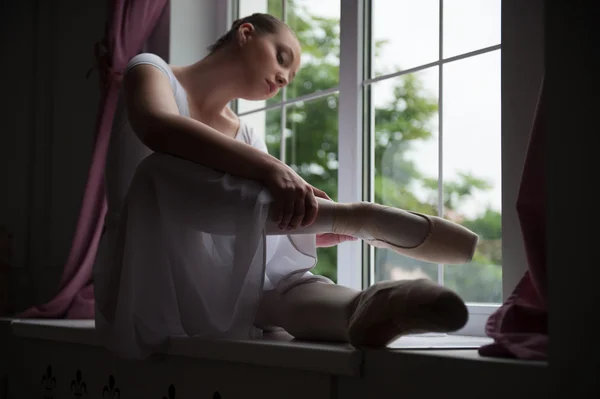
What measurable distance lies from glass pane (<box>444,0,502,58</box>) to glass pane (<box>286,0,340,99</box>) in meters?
0.70

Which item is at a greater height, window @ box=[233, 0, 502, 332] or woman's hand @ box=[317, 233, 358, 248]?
window @ box=[233, 0, 502, 332]

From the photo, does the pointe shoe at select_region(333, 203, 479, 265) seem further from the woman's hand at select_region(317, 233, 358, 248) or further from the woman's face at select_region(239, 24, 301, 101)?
the woman's face at select_region(239, 24, 301, 101)

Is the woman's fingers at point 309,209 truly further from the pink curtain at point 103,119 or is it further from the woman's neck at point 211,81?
the pink curtain at point 103,119

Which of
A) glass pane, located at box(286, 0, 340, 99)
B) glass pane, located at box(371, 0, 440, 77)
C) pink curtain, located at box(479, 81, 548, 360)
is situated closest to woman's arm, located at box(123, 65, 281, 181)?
pink curtain, located at box(479, 81, 548, 360)

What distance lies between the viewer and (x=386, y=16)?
2107 mm

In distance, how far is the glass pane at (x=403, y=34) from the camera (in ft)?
6.40

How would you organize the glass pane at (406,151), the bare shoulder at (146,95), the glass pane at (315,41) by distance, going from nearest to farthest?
the bare shoulder at (146,95) < the glass pane at (406,151) < the glass pane at (315,41)

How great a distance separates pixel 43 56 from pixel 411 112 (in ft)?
6.12

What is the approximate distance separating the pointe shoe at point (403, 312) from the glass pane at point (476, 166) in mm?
633

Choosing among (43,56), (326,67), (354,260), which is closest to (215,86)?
(354,260)

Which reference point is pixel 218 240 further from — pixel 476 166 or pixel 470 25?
pixel 470 25

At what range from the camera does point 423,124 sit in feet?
6.59

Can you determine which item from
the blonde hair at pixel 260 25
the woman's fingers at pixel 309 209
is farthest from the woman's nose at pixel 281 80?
the woman's fingers at pixel 309 209

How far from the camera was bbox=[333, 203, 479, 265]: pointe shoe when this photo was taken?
1321 millimetres
